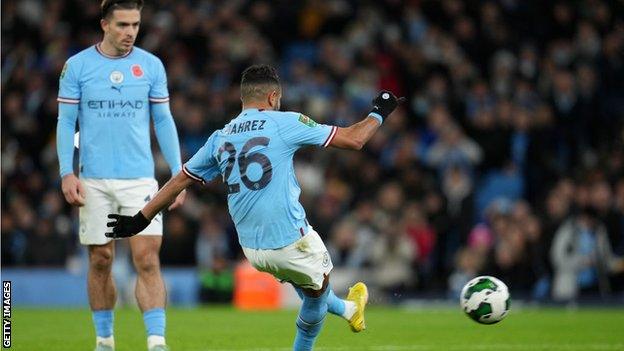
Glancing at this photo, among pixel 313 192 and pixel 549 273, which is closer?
pixel 549 273

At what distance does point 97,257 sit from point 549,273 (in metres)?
10.7

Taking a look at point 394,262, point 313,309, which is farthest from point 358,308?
point 394,262

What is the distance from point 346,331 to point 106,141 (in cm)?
449

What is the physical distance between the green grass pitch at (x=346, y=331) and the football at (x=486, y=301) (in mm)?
1068

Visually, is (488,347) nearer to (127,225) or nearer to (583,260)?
(127,225)

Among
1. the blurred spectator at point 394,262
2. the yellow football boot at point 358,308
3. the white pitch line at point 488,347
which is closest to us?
the yellow football boot at point 358,308

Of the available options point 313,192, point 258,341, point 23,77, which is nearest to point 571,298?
point 313,192

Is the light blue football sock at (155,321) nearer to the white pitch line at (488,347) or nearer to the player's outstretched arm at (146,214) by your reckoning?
the player's outstretched arm at (146,214)

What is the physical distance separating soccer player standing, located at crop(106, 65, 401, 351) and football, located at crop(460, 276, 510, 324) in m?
1.92

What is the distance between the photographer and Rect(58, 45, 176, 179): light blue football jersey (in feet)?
32.2

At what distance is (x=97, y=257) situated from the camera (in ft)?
32.3

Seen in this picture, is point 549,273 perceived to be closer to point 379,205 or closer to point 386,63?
point 379,205

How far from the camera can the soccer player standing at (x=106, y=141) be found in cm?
978

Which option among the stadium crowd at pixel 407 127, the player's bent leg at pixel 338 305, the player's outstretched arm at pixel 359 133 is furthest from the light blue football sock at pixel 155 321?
the stadium crowd at pixel 407 127
